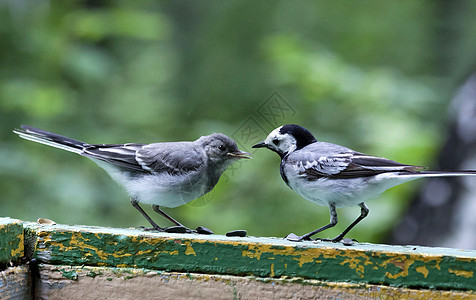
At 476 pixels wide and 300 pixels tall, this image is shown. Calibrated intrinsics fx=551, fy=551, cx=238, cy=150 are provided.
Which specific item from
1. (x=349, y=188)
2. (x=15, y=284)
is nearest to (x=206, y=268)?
(x=15, y=284)

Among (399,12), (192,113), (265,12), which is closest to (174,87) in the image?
(192,113)

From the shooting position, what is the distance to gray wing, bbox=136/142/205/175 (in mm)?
3311

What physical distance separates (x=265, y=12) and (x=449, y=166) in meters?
5.71

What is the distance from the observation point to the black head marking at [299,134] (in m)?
3.17

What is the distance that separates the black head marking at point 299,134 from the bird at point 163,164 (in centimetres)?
28

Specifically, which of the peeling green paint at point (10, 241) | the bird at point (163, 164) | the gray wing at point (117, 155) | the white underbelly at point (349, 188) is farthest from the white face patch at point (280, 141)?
the peeling green paint at point (10, 241)

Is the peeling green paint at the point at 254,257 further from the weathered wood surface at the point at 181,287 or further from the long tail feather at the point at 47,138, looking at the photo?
the long tail feather at the point at 47,138

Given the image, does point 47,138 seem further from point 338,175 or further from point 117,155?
point 338,175

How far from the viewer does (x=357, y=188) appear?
289cm

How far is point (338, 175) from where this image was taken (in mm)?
2918

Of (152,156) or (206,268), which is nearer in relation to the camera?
(206,268)

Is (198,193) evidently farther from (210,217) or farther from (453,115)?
(453,115)

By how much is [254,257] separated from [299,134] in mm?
1260

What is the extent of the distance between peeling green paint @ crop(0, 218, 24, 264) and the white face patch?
1.52 metres
